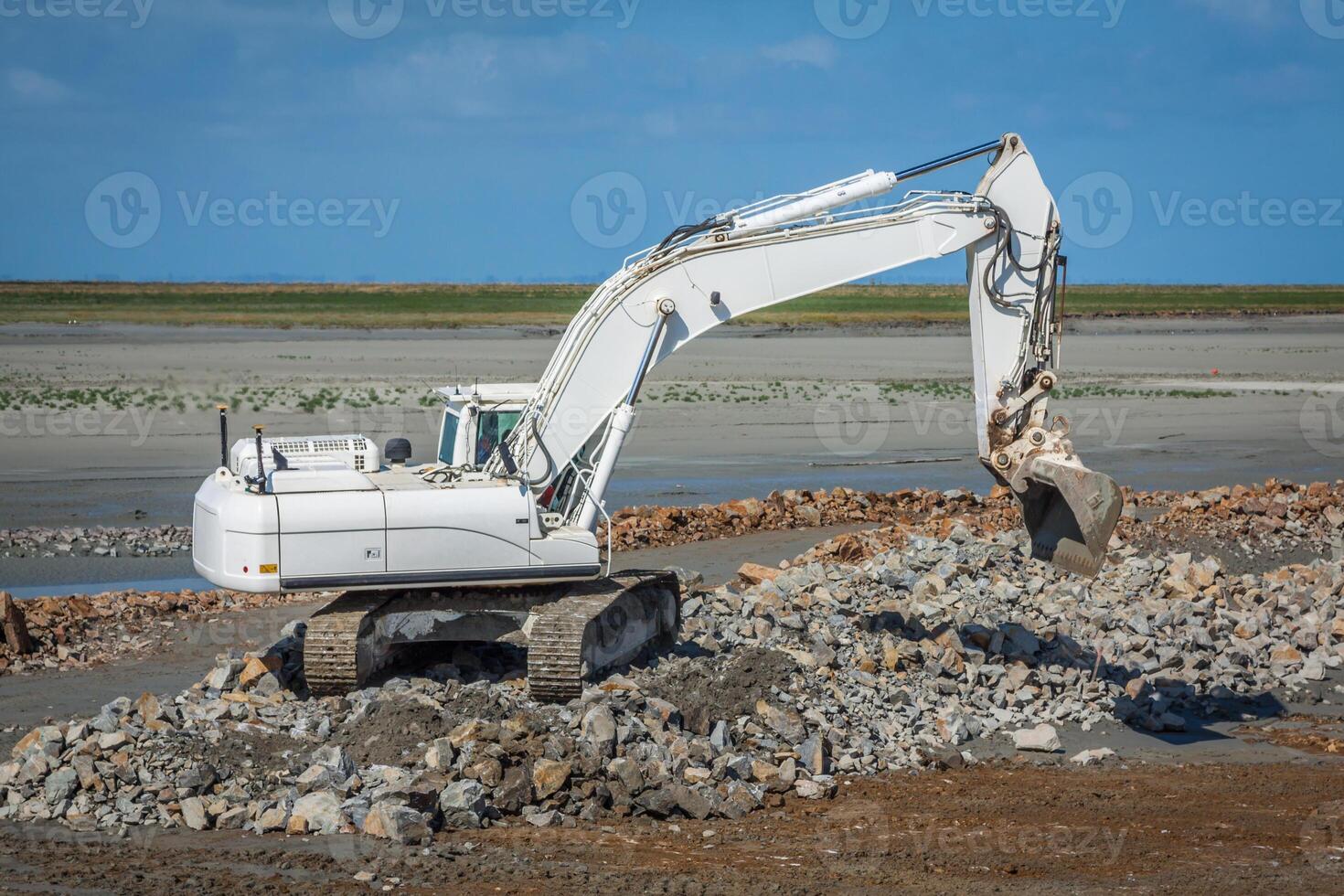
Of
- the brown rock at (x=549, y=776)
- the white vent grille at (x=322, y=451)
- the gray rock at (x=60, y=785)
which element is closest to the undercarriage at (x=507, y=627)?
the white vent grille at (x=322, y=451)

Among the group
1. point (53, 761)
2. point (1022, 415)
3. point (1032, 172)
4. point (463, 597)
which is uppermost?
point (1032, 172)

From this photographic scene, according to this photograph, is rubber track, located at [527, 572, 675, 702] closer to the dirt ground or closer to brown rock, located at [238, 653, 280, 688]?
the dirt ground

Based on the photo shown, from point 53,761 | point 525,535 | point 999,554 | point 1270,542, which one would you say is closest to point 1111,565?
point 999,554

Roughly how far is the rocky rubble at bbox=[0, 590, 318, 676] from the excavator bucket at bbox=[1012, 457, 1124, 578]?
663 cm

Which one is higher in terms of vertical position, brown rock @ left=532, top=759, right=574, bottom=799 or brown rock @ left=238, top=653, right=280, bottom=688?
brown rock @ left=238, top=653, right=280, bottom=688

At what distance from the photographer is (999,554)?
55.4 feet

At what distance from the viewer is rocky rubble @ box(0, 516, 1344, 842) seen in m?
9.88

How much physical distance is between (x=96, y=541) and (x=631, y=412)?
11593 millimetres

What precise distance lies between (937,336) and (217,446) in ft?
144

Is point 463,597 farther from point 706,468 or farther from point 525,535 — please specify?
point 706,468

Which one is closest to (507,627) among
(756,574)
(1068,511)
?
(1068,511)

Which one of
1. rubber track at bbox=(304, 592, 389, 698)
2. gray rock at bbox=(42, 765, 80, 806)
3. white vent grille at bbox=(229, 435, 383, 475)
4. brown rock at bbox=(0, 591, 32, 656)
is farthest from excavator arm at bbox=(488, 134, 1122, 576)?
brown rock at bbox=(0, 591, 32, 656)

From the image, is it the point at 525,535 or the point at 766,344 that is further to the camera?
the point at 766,344

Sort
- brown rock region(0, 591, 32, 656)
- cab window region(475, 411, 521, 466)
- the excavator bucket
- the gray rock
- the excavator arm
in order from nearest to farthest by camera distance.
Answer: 1. the gray rock
2. the excavator bucket
3. the excavator arm
4. cab window region(475, 411, 521, 466)
5. brown rock region(0, 591, 32, 656)
